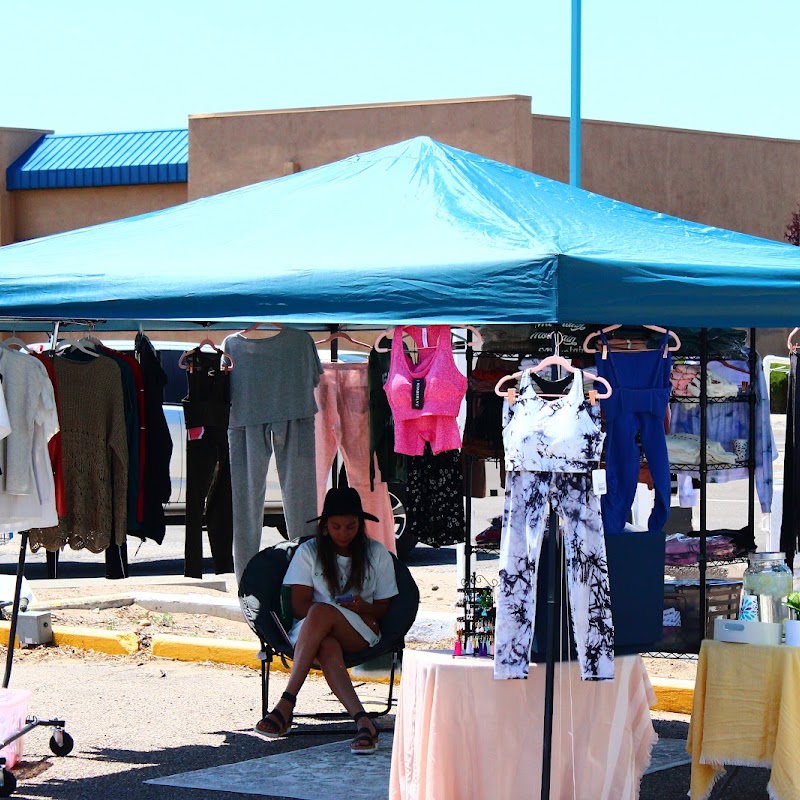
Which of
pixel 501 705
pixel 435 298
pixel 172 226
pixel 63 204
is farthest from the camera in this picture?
pixel 63 204

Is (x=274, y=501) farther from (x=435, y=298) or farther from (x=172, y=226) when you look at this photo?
(x=435, y=298)

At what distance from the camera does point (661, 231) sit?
6188mm

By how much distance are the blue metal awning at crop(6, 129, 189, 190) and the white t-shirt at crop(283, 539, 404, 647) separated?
21.0m

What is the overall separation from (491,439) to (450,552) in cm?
673

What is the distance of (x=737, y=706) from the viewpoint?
598 centimetres

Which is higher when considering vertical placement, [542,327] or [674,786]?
[542,327]

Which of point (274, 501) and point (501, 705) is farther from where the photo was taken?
point (274, 501)

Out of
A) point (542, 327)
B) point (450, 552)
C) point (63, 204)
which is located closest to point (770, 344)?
point (63, 204)

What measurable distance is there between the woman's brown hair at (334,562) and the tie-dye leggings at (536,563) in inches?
75.5

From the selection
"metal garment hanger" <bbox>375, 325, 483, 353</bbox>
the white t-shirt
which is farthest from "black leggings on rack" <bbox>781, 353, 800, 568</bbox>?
the white t-shirt

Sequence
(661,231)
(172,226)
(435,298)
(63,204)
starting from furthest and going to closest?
(63,204) < (172,226) < (661,231) < (435,298)

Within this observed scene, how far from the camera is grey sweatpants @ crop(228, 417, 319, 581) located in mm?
7645

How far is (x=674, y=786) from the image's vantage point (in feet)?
21.2

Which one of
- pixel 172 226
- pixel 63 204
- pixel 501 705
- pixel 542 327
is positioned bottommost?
pixel 501 705
